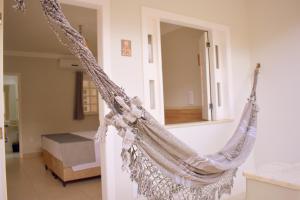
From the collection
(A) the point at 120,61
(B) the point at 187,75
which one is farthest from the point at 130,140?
(B) the point at 187,75

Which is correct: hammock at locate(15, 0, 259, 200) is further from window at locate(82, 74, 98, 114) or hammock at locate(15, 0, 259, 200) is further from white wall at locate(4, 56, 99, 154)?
window at locate(82, 74, 98, 114)

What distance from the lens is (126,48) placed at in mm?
2172

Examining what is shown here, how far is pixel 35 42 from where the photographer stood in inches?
196

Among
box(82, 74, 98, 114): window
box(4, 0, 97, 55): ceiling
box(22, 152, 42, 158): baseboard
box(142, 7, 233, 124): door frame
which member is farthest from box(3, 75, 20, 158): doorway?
box(142, 7, 233, 124): door frame

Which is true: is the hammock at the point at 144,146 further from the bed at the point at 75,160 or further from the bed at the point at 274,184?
the bed at the point at 75,160

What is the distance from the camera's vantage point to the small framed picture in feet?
7.06

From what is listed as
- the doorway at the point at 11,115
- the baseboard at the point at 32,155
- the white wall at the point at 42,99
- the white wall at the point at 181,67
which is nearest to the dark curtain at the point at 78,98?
the white wall at the point at 42,99

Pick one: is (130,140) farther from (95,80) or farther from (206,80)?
(206,80)

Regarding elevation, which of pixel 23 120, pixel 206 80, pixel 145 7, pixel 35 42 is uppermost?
pixel 35 42

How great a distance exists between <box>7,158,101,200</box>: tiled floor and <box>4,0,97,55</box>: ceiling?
252 centimetres

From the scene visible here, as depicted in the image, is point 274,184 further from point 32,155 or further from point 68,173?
point 32,155

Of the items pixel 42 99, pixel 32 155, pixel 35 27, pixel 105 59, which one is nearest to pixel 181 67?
pixel 105 59

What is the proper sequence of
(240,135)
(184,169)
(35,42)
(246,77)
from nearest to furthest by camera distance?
1. (184,169)
2. (240,135)
3. (246,77)
4. (35,42)

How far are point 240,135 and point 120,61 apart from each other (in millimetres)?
1242
